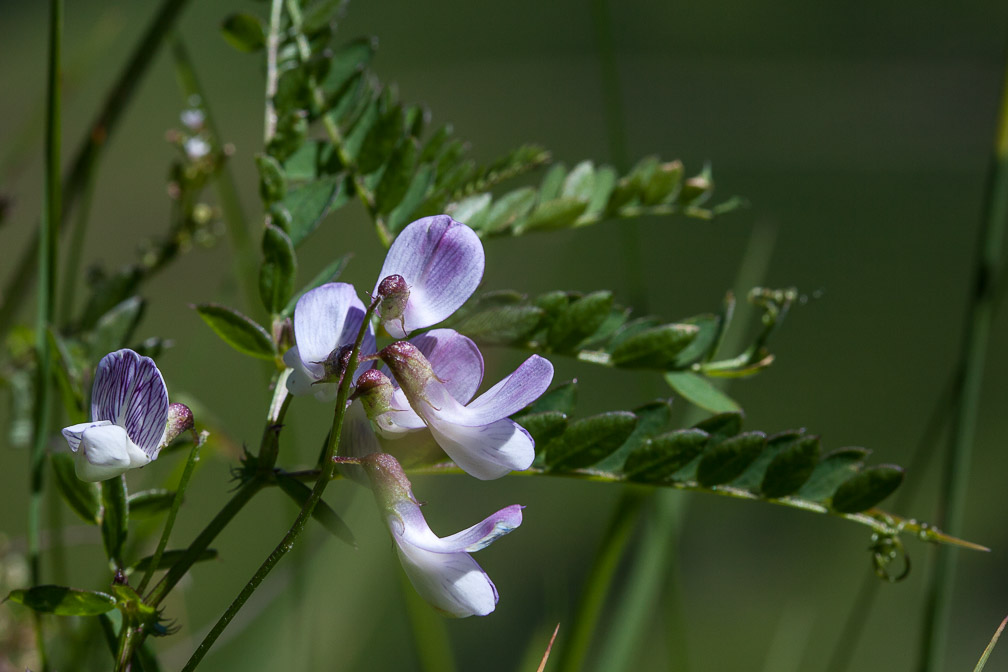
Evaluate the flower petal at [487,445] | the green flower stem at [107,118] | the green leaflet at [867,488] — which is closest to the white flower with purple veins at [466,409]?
the flower petal at [487,445]

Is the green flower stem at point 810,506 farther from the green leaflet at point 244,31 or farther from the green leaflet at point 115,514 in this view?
the green leaflet at point 244,31

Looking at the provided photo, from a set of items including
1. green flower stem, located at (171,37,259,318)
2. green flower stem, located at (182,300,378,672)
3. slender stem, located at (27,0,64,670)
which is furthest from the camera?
green flower stem, located at (171,37,259,318)

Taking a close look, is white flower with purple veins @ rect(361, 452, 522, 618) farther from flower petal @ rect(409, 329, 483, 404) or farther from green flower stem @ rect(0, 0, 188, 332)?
green flower stem @ rect(0, 0, 188, 332)

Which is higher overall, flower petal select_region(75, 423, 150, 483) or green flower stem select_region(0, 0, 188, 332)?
green flower stem select_region(0, 0, 188, 332)

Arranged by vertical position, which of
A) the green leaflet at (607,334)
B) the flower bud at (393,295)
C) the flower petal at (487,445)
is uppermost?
the green leaflet at (607,334)

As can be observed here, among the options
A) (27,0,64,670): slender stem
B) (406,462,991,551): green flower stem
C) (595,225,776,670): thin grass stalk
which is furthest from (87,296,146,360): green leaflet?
(595,225,776,670): thin grass stalk

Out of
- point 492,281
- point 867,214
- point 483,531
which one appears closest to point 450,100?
point 492,281

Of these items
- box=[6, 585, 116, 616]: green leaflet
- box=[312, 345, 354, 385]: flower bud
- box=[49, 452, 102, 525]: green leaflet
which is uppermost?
box=[312, 345, 354, 385]: flower bud
